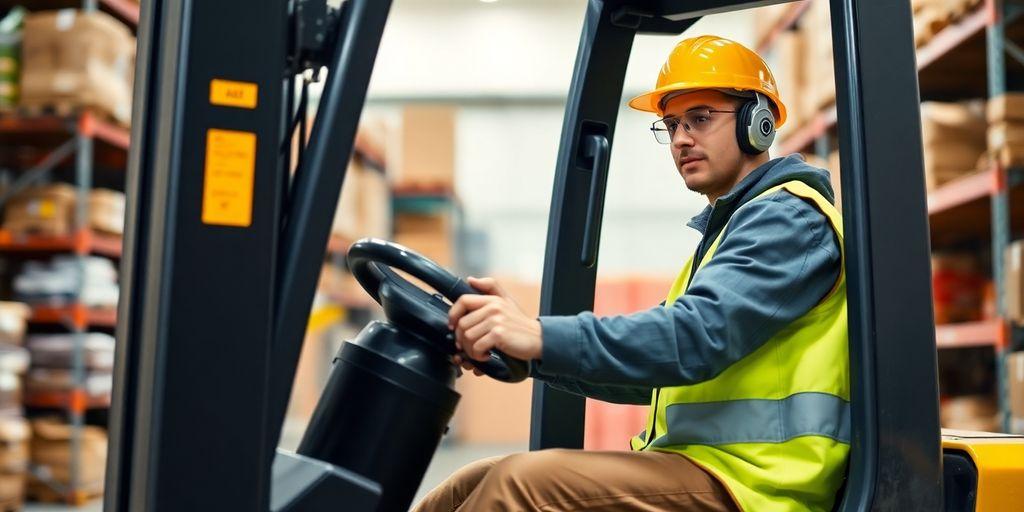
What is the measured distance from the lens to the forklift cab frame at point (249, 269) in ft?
4.96

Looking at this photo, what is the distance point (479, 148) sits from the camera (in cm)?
1728

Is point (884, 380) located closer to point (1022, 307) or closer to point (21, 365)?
point (1022, 307)

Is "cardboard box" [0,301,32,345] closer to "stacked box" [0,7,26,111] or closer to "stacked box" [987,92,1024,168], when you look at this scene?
"stacked box" [0,7,26,111]

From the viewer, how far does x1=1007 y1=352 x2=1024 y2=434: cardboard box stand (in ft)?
16.7

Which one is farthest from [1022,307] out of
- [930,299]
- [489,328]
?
[489,328]

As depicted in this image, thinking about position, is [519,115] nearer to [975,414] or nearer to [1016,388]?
[975,414]

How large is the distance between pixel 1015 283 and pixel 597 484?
4.16 meters

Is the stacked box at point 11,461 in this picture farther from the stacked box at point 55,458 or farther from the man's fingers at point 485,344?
the man's fingers at point 485,344

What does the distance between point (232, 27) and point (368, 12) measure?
0.21 m

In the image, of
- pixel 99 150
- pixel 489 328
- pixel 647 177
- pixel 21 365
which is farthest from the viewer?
pixel 647 177

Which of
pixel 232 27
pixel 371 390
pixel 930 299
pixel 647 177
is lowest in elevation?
pixel 371 390

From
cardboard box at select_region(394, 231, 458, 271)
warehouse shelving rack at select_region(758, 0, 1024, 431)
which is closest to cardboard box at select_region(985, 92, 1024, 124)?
warehouse shelving rack at select_region(758, 0, 1024, 431)

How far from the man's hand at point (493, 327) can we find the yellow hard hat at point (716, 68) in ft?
2.27

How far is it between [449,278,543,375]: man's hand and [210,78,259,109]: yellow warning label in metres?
0.48
